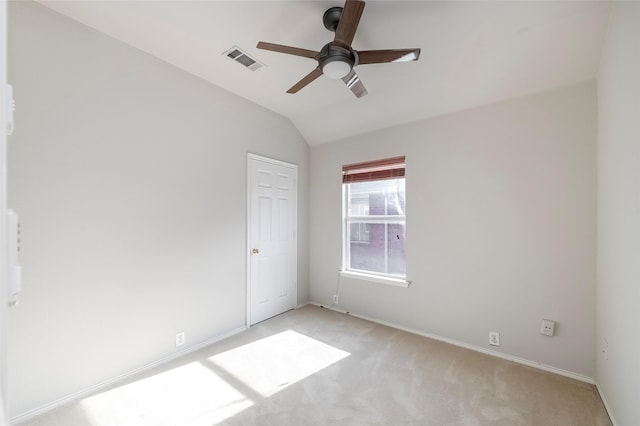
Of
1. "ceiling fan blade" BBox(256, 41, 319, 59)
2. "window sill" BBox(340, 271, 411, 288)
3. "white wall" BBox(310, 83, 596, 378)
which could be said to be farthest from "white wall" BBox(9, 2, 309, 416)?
"white wall" BBox(310, 83, 596, 378)

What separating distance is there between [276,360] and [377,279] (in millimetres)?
1516

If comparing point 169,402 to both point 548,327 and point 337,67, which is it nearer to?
point 337,67

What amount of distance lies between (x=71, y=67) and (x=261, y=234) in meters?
2.23

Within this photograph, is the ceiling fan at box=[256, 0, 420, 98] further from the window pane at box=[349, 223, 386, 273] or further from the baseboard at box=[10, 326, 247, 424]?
the baseboard at box=[10, 326, 247, 424]

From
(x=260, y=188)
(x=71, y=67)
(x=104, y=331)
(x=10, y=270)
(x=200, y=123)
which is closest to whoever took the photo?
(x=10, y=270)

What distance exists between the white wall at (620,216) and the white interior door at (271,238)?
307 centimetres

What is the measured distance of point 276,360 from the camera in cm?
246

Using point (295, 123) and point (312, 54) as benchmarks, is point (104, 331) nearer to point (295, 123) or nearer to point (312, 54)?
point (312, 54)

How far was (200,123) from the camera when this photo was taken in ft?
9.05

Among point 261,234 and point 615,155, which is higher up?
point 615,155

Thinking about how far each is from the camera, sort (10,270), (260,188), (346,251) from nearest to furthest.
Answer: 1. (10,270)
2. (260,188)
3. (346,251)

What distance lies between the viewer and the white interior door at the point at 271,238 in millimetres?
3248

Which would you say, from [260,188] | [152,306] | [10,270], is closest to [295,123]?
[260,188]

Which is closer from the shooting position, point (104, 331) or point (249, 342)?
point (104, 331)
